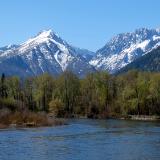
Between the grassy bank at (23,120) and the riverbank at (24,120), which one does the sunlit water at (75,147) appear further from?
the grassy bank at (23,120)

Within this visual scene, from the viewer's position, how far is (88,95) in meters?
184

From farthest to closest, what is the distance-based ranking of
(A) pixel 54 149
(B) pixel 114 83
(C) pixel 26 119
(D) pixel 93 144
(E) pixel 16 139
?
1. (B) pixel 114 83
2. (C) pixel 26 119
3. (E) pixel 16 139
4. (D) pixel 93 144
5. (A) pixel 54 149

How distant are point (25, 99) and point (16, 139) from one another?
386ft

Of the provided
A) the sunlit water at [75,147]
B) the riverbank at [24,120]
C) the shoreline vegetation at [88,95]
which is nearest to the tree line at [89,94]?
the shoreline vegetation at [88,95]

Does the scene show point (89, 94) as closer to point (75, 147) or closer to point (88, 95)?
point (88, 95)

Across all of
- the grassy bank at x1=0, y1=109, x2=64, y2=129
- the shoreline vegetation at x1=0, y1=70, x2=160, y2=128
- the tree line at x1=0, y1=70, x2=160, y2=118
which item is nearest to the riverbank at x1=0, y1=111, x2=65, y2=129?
the grassy bank at x1=0, y1=109, x2=64, y2=129

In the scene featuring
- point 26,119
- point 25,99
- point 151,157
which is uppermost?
point 25,99

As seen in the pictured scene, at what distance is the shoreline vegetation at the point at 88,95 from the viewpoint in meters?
166

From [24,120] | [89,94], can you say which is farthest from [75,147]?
[89,94]

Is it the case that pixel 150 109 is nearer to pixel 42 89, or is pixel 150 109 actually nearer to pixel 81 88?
pixel 81 88

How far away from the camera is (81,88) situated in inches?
7402

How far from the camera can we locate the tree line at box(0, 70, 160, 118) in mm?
167750

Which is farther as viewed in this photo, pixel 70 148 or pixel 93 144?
pixel 93 144

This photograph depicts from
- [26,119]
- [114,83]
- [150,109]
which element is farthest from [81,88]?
[26,119]
